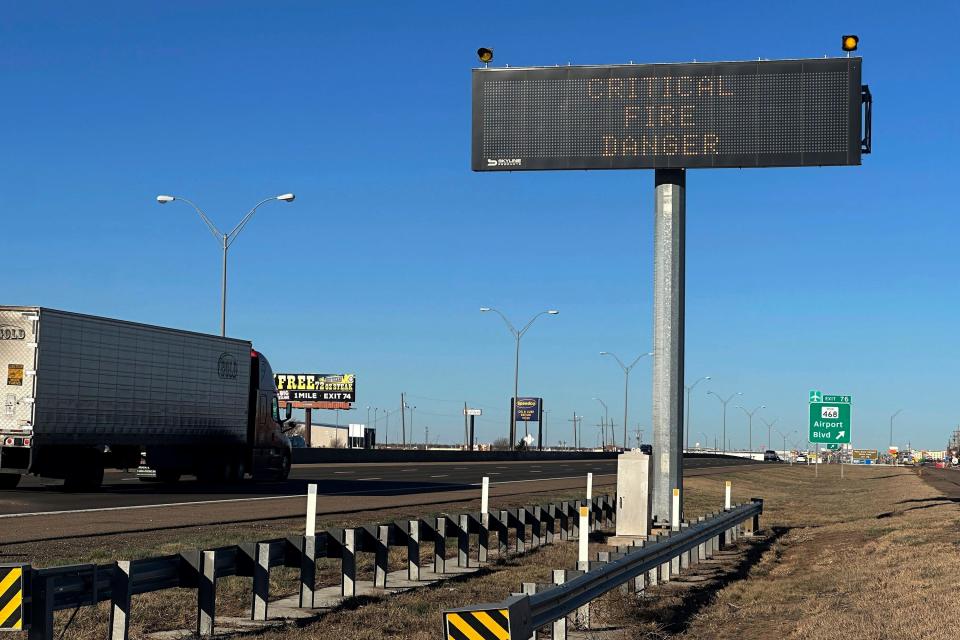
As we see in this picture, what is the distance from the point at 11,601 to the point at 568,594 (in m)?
4.00

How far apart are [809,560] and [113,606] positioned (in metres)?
13.7

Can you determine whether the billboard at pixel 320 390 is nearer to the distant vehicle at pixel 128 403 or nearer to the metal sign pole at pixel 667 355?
the distant vehicle at pixel 128 403

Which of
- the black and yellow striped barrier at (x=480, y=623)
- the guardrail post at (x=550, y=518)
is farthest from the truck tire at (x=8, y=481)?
the black and yellow striped barrier at (x=480, y=623)

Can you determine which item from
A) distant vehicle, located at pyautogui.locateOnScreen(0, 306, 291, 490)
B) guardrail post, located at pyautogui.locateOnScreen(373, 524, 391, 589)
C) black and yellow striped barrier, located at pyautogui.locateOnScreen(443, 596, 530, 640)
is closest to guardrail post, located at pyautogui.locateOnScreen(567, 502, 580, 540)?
guardrail post, located at pyautogui.locateOnScreen(373, 524, 391, 589)

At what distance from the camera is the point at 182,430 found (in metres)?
33.6

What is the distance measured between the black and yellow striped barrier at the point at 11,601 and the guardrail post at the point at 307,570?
14.6ft

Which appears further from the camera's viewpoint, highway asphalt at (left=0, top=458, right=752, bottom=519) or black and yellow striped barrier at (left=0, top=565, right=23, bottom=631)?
highway asphalt at (left=0, top=458, right=752, bottom=519)

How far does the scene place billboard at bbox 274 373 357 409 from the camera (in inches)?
5915

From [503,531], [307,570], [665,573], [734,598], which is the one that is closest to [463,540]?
[503,531]

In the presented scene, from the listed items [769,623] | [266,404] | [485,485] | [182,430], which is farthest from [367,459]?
[769,623]

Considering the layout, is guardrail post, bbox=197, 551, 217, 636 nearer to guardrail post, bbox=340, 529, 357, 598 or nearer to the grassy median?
the grassy median

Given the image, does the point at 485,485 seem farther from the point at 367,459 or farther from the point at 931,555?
the point at 367,459

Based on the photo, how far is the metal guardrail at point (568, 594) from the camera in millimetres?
7250

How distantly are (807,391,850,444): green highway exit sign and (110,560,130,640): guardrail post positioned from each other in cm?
5722
